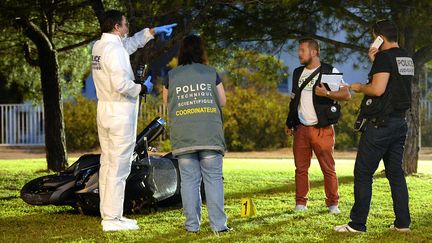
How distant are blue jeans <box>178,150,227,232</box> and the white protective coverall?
22.8 inches

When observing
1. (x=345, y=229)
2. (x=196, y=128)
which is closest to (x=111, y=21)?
(x=196, y=128)

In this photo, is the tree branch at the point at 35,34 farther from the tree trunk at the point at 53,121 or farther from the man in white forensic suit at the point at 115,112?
the man in white forensic suit at the point at 115,112

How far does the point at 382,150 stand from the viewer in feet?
23.2

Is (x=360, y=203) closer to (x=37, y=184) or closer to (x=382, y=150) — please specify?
(x=382, y=150)

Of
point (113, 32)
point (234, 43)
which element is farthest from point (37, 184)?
point (234, 43)

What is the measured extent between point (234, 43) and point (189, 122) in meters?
5.94

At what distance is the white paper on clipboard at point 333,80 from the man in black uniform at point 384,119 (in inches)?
27.6

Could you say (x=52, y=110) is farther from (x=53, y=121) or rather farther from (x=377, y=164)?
(x=377, y=164)

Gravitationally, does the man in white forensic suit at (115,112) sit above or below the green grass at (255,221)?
above

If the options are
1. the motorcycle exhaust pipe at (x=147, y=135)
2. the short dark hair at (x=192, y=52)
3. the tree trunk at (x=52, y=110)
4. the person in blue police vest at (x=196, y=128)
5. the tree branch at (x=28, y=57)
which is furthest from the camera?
the tree branch at (x=28, y=57)

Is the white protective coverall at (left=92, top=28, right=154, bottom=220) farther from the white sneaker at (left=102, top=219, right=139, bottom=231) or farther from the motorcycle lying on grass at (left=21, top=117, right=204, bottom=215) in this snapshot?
the motorcycle lying on grass at (left=21, top=117, right=204, bottom=215)

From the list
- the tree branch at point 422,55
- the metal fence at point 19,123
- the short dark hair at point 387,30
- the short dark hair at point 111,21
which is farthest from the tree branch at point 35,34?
the metal fence at point 19,123

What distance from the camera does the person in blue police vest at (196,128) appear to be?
7141 millimetres

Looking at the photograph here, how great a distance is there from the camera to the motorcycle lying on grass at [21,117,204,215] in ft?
27.3
